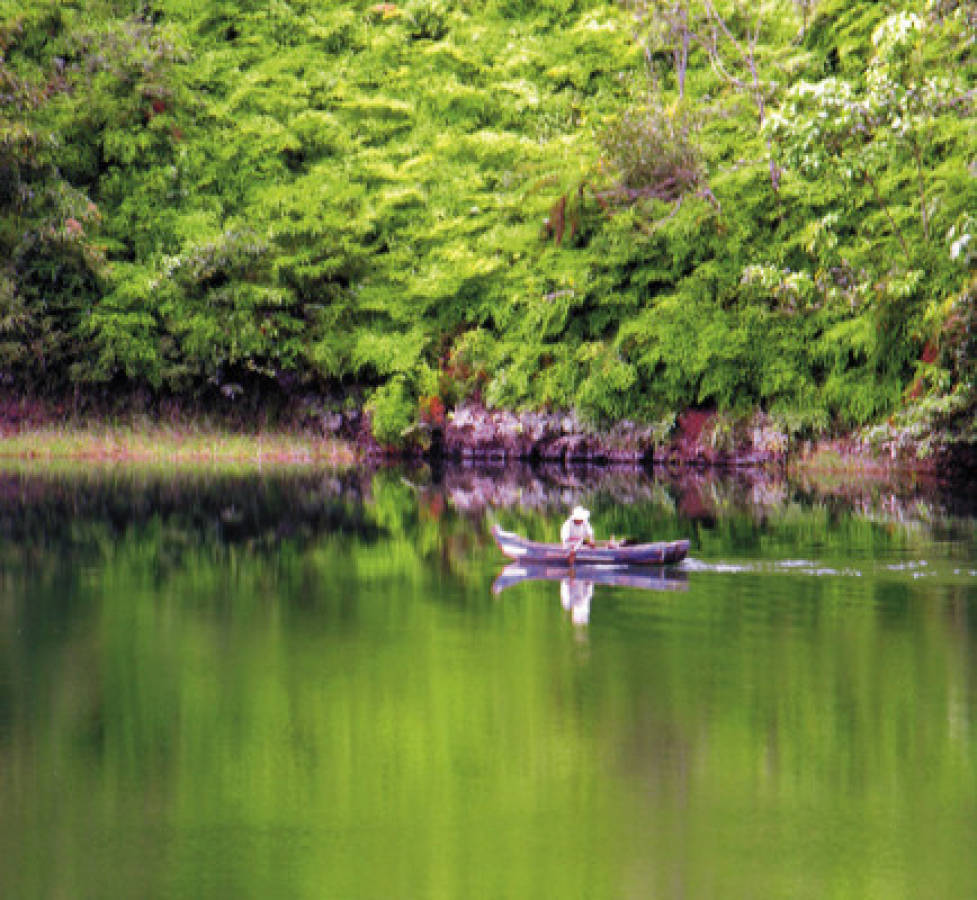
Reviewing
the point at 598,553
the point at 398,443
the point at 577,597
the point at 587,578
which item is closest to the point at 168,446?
the point at 398,443

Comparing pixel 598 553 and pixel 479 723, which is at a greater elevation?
pixel 598 553

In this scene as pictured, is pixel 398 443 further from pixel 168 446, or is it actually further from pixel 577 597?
pixel 577 597

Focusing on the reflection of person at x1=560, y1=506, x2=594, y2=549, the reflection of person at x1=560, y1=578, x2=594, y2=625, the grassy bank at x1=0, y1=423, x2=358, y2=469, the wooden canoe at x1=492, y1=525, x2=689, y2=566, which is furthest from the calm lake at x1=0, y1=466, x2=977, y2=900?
the grassy bank at x1=0, y1=423, x2=358, y2=469

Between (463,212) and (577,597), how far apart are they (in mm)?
23543

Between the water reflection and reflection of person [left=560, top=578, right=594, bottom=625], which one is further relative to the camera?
the water reflection

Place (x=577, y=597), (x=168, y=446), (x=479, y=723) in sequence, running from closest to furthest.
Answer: (x=479, y=723) < (x=577, y=597) < (x=168, y=446)

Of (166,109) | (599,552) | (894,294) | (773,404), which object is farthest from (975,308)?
(166,109)

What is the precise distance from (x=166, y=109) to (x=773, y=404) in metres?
16.7

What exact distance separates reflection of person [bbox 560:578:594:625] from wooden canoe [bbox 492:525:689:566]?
0.43 metres

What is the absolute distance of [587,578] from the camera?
15.3 m

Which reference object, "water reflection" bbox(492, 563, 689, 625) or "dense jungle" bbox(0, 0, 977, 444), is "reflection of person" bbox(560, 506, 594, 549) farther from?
"dense jungle" bbox(0, 0, 977, 444)

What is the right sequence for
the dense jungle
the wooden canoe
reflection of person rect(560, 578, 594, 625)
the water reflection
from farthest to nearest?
the dense jungle → the wooden canoe → the water reflection → reflection of person rect(560, 578, 594, 625)

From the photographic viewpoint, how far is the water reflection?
14.3 m

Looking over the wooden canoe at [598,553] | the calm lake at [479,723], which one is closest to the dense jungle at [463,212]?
the wooden canoe at [598,553]
